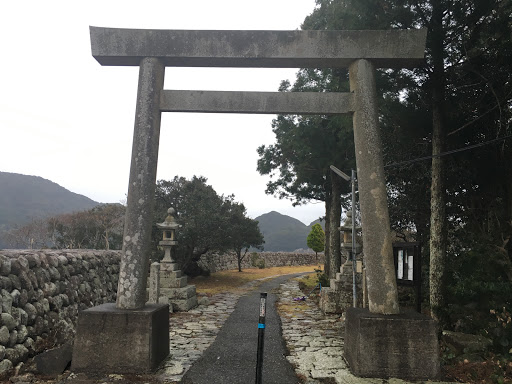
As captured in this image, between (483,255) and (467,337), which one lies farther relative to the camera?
(483,255)

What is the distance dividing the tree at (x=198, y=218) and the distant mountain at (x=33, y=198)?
266ft

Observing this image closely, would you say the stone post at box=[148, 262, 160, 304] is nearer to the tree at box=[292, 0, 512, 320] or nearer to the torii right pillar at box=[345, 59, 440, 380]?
the torii right pillar at box=[345, 59, 440, 380]

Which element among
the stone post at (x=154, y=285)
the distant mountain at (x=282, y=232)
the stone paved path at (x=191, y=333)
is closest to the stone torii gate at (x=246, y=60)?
the stone paved path at (x=191, y=333)

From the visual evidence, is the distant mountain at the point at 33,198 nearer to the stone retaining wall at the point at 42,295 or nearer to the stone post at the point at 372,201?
the stone retaining wall at the point at 42,295

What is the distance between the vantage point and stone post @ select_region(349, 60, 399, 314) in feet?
15.7

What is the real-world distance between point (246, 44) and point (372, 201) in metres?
2.92

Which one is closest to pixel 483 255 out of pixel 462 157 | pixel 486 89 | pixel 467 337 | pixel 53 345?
pixel 462 157

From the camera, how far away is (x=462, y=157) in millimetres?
9578

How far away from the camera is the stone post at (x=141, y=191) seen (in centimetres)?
491

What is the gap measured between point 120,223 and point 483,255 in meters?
28.3

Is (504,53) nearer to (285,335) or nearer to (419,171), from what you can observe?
(419,171)

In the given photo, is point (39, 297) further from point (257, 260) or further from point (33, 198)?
point (33, 198)

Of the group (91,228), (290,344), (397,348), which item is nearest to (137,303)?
(290,344)

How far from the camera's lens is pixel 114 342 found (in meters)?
4.58
